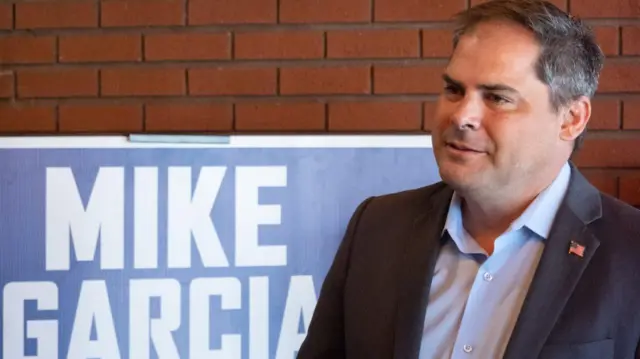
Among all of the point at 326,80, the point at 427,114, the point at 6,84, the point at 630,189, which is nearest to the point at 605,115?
the point at 630,189

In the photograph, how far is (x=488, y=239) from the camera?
1.28 metres

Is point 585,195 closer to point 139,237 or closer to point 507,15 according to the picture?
point 507,15

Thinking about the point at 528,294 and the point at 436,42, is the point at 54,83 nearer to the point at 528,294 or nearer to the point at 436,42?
the point at 436,42

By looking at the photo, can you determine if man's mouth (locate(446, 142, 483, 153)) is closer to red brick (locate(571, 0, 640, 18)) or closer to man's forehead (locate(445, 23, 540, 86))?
man's forehead (locate(445, 23, 540, 86))

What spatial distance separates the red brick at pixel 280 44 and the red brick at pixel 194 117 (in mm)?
171

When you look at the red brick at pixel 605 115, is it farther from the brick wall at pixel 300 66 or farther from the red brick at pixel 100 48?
the red brick at pixel 100 48

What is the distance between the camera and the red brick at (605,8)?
7.38 ft

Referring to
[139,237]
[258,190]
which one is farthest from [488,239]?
[139,237]

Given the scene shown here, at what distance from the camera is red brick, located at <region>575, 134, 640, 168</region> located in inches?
89.0

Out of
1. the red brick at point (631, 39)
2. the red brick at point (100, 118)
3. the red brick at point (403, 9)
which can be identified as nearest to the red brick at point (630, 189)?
the red brick at point (631, 39)

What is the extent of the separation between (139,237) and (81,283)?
194 millimetres

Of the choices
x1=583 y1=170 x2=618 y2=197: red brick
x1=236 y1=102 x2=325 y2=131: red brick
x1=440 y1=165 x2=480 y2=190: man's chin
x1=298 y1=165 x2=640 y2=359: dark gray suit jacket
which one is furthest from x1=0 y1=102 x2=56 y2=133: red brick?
x1=583 y1=170 x2=618 y2=197: red brick

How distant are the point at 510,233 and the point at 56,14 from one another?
1.60m

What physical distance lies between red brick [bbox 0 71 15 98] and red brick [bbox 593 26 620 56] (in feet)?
5.56
